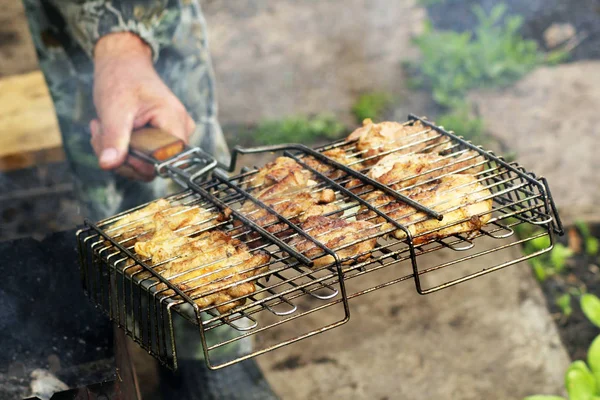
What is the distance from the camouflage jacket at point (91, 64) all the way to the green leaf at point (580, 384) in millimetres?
2881

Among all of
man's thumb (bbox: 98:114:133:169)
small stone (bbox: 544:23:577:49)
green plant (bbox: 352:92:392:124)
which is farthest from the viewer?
small stone (bbox: 544:23:577:49)

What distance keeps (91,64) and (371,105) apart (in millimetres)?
3931

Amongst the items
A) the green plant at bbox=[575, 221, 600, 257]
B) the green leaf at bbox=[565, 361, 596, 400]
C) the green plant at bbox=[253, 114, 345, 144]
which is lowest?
the green plant at bbox=[575, 221, 600, 257]

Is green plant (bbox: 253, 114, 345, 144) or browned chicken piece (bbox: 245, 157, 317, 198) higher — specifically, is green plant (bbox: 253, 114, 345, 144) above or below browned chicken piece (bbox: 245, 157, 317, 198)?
below

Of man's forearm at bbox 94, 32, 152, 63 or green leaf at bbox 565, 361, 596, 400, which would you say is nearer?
green leaf at bbox 565, 361, 596, 400

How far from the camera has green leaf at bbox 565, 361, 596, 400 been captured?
3.57 m

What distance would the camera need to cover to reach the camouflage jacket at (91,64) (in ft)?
13.7

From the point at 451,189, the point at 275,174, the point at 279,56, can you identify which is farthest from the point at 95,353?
the point at 279,56

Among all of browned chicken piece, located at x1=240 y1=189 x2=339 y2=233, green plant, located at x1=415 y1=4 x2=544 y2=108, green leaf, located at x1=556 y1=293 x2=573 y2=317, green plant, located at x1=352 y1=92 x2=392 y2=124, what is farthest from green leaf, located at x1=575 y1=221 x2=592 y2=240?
browned chicken piece, located at x1=240 y1=189 x2=339 y2=233

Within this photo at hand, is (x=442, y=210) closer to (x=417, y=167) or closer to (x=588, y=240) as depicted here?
(x=417, y=167)

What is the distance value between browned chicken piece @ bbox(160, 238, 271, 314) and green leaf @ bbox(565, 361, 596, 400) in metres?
2.13

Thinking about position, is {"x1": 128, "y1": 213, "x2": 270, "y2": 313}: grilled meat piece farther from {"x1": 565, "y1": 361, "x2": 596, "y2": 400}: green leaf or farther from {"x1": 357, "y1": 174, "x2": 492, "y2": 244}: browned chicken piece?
{"x1": 565, "y1": 361, "x2": 596, "y2": 400}: green leaf

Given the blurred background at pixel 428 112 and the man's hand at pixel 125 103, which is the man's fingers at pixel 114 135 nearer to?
the man's hand at pixel 125 103

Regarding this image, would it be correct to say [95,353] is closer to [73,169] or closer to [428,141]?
[428,141]
